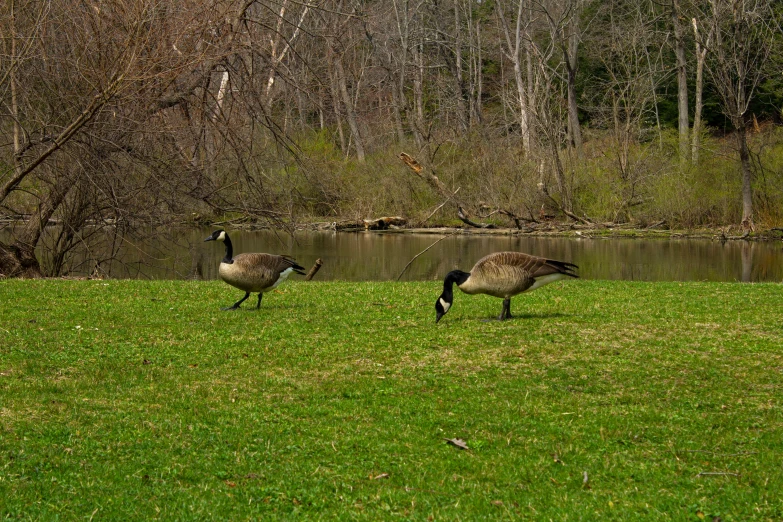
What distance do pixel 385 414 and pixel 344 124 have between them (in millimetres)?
44289

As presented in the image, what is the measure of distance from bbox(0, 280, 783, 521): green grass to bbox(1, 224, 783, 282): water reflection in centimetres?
1189

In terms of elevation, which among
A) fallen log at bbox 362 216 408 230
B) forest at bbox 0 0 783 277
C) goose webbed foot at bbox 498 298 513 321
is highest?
forest at bbox 0 0 783 277

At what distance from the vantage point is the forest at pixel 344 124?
1525 cm

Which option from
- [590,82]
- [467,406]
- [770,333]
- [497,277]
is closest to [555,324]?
[497,277]

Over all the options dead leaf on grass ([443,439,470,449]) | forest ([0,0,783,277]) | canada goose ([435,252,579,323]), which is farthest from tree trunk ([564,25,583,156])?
dead leaf on grass ([443,439,470,449])

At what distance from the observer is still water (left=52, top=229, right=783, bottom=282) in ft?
84.7

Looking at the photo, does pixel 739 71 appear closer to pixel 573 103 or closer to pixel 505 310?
pixel 573 103

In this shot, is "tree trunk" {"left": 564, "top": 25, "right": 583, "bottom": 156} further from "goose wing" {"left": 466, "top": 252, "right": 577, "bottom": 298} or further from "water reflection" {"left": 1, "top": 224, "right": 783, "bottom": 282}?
"goose wing" {"left": 466, "top": 252, "right": 577, "bottom": 298}

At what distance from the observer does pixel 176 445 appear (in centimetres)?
682

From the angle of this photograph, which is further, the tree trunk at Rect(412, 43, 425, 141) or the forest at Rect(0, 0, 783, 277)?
the tree trunk at Rect(412, 43, 425, 141)

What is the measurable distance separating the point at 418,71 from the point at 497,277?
1517 inches

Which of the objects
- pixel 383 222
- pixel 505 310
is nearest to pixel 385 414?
pixel 505 310

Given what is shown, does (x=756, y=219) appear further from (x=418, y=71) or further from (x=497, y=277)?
(x=497, y=277)

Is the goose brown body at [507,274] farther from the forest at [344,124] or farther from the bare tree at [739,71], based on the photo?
the bare tree at [739,71]
